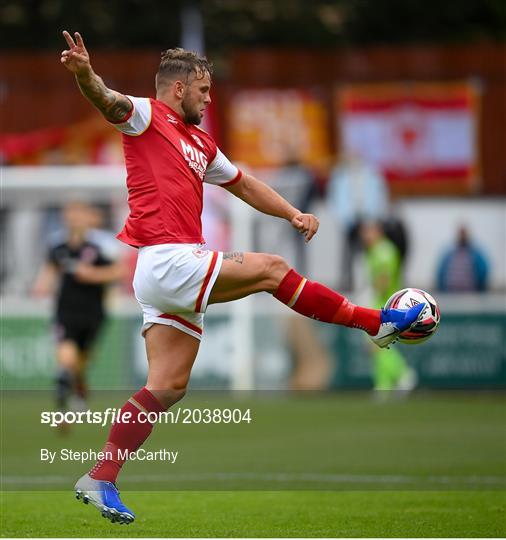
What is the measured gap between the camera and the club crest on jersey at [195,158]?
8.22 meters

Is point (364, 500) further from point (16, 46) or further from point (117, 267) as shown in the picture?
point (16, 46)

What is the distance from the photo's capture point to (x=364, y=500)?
981cm

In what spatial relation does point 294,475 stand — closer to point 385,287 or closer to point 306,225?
point 306,225

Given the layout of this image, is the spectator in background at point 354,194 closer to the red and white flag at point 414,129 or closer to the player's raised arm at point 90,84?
the red and white flag at point 414,129

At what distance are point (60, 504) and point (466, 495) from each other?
2690mm

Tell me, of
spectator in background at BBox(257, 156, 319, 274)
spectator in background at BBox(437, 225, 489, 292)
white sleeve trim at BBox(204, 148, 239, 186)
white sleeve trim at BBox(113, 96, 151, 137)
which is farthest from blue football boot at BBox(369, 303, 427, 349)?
spectator in background at BBox(437, 225, 489, 292)

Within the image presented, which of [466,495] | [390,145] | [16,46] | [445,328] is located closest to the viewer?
[466,495]

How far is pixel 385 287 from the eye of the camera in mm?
18625

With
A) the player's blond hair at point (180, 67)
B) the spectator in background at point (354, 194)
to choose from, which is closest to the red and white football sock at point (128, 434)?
the player's blond hair at point (180, 67)

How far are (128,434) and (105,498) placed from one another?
0.39 meters

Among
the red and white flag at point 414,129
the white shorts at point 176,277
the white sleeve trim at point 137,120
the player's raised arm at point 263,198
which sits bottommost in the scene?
the white shorts at point 176,277

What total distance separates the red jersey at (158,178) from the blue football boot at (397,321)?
3.66 ft

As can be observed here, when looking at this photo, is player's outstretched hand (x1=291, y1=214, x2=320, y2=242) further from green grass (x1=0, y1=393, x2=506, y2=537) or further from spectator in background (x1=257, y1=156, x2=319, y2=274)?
spectator in background (x1=257, y1=156, x2=319, y2=274)

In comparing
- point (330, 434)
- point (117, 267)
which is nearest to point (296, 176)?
point (117, 267)
